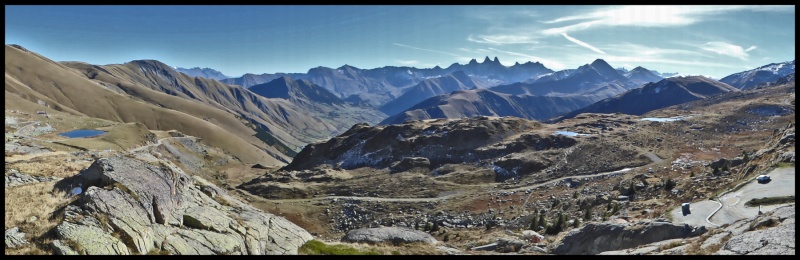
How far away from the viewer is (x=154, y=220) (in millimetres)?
19000

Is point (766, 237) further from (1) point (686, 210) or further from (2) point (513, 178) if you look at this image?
(2) point (513, 178)

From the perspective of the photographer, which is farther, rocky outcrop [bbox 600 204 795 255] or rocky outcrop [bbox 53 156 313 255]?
rocky outcrop [bbox 53 156 313 255]

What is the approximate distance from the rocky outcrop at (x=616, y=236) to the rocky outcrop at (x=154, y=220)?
17631 mm

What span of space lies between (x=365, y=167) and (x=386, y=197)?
32509 millimetres

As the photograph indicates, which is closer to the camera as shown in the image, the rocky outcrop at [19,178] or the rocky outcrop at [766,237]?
the rocky outcrop at [766,237]

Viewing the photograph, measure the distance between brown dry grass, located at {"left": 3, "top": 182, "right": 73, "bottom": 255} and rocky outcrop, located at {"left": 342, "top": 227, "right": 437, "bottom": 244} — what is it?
1534 centimetres

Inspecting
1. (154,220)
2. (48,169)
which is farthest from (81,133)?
(154,220)

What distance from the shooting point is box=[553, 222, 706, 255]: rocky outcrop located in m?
23.2

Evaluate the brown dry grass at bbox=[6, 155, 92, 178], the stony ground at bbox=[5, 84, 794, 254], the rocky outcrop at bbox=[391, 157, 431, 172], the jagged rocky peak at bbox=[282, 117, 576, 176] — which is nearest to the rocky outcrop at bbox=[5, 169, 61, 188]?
the stony ground at bbox=[5, 84, 794, 254]

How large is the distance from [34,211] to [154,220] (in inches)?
171

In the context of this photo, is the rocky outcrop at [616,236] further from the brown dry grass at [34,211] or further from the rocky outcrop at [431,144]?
the rocky outcrop at [431,144]

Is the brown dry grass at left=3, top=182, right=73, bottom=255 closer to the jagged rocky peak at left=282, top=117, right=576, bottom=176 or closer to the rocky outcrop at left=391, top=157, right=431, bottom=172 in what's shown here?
the rocky outcrop at left=391, top=157, right=431, bottom=172

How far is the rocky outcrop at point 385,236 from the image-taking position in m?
26.7

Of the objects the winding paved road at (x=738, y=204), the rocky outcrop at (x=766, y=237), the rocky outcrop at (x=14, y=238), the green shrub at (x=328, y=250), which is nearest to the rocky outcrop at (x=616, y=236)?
the rocky outcrop at (x=766, y=237)
